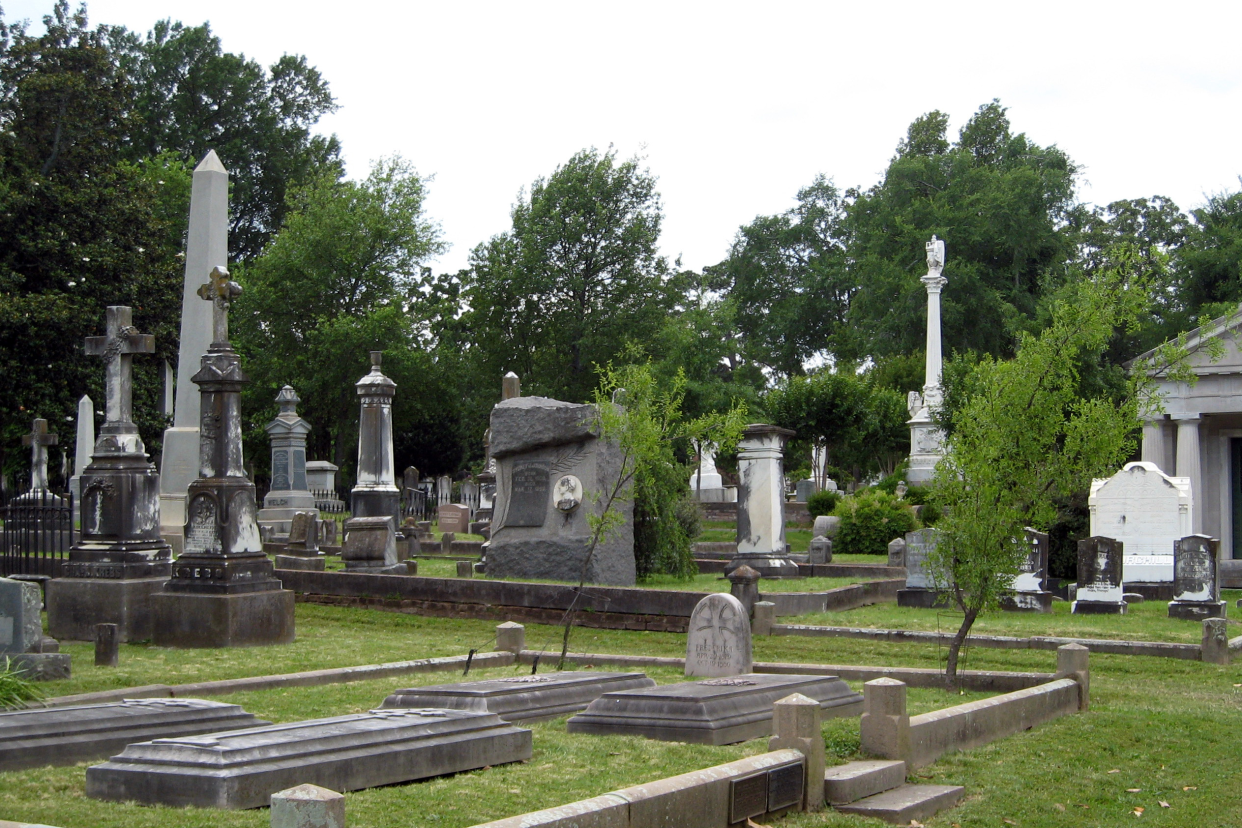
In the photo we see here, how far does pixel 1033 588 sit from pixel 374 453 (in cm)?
1263

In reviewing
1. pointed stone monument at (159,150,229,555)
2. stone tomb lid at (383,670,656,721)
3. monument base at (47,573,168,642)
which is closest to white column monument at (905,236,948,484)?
pointed stone monument at (159,150,229,555)

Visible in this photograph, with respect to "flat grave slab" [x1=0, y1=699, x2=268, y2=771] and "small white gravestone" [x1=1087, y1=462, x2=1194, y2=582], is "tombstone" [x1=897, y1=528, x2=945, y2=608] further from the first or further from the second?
"flat grave slab" [x1=0, y1=699, x2=268, y2=771]

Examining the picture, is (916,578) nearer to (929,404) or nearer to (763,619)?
(763,619)

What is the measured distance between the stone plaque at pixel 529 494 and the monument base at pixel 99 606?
5.72 m

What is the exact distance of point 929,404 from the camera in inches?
1458

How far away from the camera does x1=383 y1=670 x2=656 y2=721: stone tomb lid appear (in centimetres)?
816

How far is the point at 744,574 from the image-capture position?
14875mm

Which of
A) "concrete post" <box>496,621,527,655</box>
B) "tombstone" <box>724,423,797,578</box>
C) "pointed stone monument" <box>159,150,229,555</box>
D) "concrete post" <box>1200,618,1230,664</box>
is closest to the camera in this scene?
"concrete post" <box>496,621,527,655</box>

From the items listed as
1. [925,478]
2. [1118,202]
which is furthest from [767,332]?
[925,478]

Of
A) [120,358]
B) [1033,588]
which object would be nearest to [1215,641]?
[1033,588]

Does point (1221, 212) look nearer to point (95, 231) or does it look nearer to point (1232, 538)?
point (1232, 538)

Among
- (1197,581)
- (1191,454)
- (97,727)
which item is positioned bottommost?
(97,727)

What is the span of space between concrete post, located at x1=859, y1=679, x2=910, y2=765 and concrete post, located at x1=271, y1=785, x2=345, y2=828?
401cm

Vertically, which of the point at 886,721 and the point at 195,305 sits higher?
the point at 195,305
